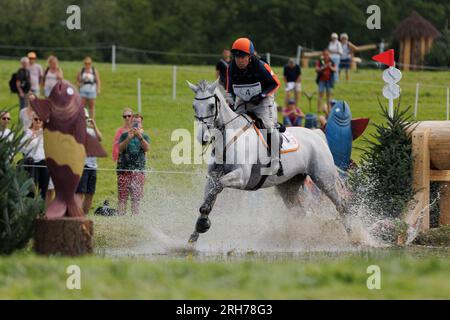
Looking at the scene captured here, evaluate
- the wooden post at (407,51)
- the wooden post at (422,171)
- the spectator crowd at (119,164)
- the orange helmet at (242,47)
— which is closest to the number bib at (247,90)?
the orange helmet at (242,47)

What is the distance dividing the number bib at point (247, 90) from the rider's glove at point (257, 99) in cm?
4

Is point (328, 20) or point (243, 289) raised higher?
point (328, 20)

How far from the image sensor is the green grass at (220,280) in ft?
27.5

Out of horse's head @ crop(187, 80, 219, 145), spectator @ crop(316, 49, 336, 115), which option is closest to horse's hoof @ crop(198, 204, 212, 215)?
horse's head @ crop(187, 80, 219, 145)

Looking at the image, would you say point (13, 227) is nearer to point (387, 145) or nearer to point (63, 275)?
point (63, 275)

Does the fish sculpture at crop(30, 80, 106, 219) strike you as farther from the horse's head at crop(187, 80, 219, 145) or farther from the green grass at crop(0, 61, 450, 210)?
the green grass at crop(0, 61, 450, 210)

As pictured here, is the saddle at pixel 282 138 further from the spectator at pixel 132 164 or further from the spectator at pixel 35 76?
the spectator at pixel 35 76

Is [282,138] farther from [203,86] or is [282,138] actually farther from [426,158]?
[426,158]

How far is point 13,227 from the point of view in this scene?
11.0 m

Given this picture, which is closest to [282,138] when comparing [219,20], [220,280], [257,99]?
[257,99]

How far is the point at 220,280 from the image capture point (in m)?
8.81
